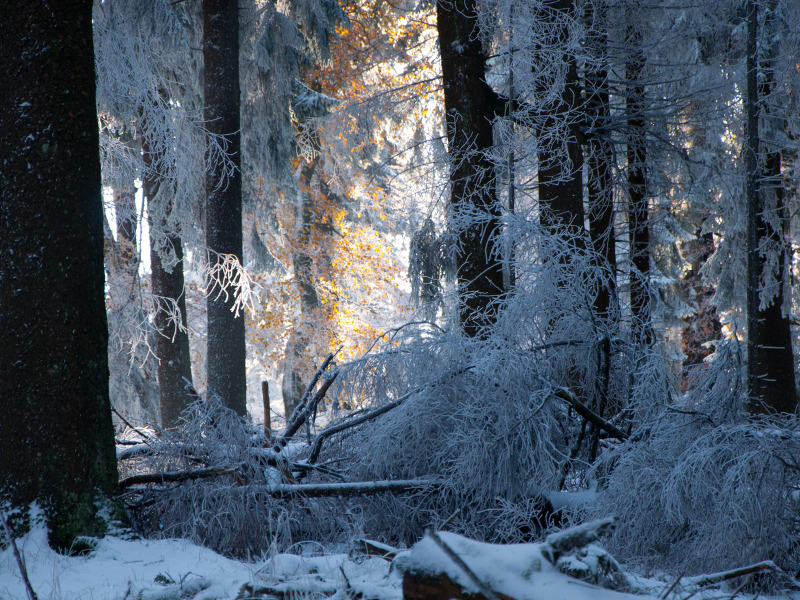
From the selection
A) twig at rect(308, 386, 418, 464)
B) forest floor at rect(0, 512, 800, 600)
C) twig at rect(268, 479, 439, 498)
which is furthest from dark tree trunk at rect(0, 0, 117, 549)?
twig at rect(308, 386, 418, 464)

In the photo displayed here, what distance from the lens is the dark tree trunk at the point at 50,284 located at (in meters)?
3.55

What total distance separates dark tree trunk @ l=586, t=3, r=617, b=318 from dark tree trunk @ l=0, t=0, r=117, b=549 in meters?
6.78

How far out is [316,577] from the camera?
103 inches

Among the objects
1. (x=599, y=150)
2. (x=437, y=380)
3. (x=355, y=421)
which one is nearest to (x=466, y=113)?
(x=599, y=150)

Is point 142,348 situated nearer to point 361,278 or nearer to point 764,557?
point 361,278

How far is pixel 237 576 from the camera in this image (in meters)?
2.88

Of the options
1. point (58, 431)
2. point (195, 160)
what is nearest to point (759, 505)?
point (58, 431)

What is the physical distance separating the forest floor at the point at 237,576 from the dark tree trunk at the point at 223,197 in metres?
5.03

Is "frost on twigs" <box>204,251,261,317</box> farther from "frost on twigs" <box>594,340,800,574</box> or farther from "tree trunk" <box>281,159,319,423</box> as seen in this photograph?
"tree trunk" <box>281,159,319,423</box>

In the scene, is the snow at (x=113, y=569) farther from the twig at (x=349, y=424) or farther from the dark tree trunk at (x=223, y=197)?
the dark tree trunk at (x=223, y=197)

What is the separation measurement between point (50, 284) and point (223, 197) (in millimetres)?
5406

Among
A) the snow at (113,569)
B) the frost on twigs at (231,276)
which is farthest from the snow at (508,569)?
the frost on twigs at (231,276)

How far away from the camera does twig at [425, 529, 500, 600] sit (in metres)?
1.73

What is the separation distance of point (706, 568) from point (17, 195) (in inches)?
191
